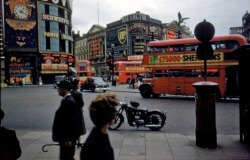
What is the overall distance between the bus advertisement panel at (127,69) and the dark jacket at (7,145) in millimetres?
42234

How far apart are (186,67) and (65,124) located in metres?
15.5

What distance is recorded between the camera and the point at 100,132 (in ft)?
7.82

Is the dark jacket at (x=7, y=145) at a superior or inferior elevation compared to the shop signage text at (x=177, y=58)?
inferior

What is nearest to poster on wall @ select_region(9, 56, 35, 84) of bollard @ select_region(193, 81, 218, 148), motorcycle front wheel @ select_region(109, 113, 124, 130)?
motorcycle front wheel @ select_region(109, 113, 124, 130)

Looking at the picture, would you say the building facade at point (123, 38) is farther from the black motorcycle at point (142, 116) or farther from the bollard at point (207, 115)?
the bollard at point (207, 115)

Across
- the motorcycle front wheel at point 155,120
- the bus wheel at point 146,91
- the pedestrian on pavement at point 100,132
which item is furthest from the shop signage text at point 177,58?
the pedestrian on pavement at point 100,132

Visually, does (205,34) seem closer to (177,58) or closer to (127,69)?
(177,58)

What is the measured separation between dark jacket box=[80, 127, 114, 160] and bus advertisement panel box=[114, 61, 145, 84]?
4273cm

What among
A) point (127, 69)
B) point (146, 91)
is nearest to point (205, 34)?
point (146, 91)

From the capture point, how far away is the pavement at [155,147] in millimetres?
6195

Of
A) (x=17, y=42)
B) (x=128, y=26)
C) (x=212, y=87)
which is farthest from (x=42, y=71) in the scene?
(x=212, y=87)

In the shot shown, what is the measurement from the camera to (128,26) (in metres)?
65.8

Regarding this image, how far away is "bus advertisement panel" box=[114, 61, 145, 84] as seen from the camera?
4553 centimetres

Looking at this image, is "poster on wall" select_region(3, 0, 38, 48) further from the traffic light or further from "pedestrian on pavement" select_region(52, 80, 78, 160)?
"pedestrian on pavement" select_region(52, 80, 78, 160)
